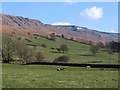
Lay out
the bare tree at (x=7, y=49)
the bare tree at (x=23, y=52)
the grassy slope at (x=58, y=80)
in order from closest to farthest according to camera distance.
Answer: the grassy slope at (x=58, y=80) → the bare tree at (x=7, y=49) → the bare tree at (x=23, y=52)

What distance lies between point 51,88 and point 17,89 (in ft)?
7.57

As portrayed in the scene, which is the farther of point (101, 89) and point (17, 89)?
point (101, 89)

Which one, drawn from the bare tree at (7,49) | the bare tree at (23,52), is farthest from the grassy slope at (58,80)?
the bare tree at (23,52)

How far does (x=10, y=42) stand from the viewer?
Result: 113 metres

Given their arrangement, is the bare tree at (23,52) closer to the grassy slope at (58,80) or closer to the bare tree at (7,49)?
the bare tree at (7,49)

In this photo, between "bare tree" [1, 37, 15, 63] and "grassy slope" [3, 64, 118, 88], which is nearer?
"grassy slope" [3, 64, 118, 88]

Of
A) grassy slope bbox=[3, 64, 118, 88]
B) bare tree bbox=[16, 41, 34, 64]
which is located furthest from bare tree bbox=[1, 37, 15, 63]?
grassy slope bbox=[3, 64, 118, 88]

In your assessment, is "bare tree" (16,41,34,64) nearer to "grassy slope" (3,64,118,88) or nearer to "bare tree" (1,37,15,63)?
"bare tree" (1,37,15,63)

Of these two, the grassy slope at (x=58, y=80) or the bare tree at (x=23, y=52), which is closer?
the grassy slope at (x=58, y=80)

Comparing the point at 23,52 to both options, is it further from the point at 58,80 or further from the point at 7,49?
the point at 58,80

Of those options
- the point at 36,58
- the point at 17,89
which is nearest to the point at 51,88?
the point at 17,89

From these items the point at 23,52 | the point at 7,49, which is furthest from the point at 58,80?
the point at 23,52

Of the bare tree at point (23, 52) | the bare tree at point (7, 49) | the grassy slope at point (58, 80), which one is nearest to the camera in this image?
the grassy slope at point (58, 80)

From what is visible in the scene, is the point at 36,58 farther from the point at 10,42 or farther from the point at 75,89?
the point at 75,89
